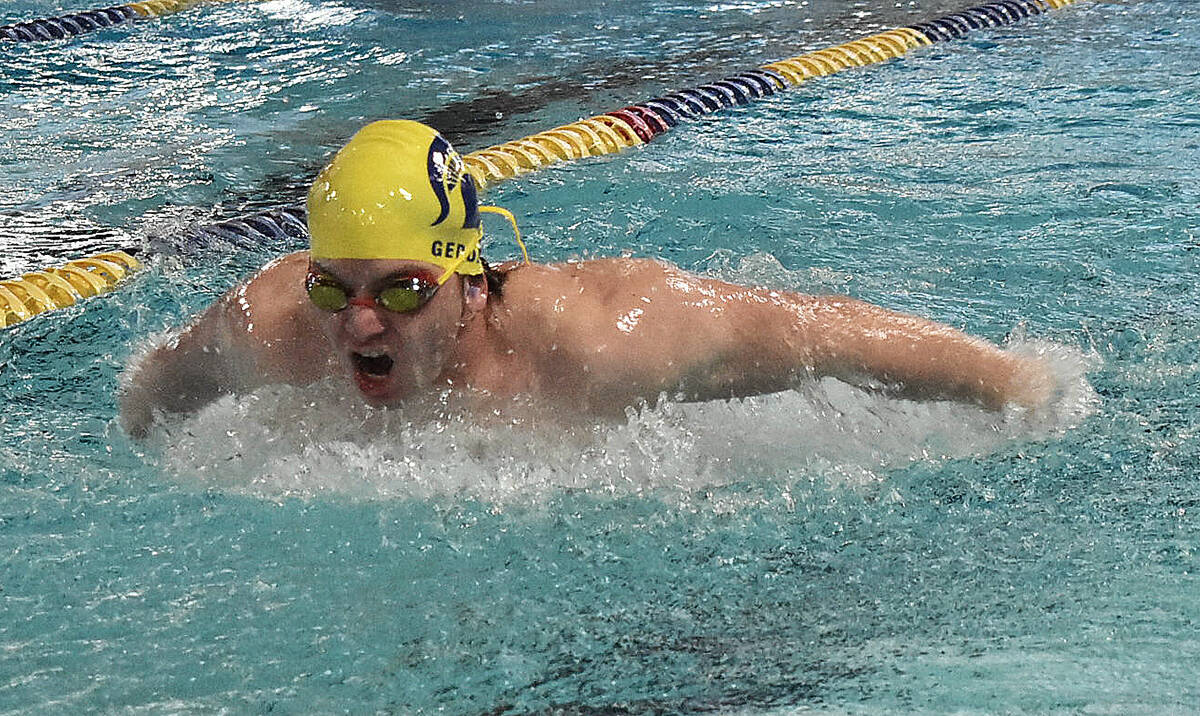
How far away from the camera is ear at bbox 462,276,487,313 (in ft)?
9.45

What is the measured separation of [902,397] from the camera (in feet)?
9.27

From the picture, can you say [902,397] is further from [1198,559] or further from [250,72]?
[250,72]

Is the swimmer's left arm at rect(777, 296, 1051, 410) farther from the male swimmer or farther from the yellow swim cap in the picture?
the yellow swim cap

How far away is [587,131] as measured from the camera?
630 centimetres

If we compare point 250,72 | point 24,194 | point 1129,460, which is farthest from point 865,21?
point 1129,460

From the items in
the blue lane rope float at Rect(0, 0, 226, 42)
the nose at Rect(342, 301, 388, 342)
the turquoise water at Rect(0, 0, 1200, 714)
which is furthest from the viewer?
the blue lane rope float at Rect(0, 0, 226, 42)

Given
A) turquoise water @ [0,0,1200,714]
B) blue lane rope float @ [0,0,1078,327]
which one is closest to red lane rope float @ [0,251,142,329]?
blue lane rope float @ [0,0,1078,327]

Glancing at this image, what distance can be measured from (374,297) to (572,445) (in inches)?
26.0

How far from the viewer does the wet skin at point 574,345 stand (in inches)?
107

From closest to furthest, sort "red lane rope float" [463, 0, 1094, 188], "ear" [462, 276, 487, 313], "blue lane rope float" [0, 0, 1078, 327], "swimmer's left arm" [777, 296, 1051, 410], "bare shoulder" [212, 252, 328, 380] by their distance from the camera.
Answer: "swimmer's left arm" [777, 296, 1051, 410] < "ear" [462, 276, 487, 313] < "bare shoulder" [212, 252, 328, 380] < "blue lane rope float" [0, 0, 1078, 327] < "red lane rope float" [463, 0, 1094, 188]

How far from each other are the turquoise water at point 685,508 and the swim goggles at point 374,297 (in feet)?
1.61

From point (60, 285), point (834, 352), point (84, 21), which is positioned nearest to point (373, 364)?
point (834, 352)

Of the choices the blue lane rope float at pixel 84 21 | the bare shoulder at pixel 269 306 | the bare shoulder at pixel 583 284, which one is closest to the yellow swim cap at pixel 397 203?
the bare shoulder at pixel 583 284

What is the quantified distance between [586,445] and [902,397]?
726 mm
